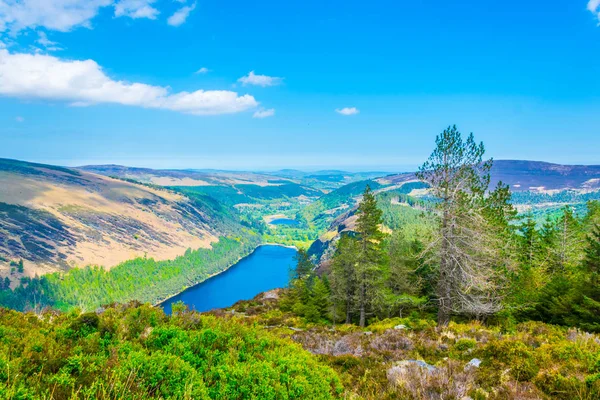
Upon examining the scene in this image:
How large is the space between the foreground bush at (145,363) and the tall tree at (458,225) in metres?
14.3

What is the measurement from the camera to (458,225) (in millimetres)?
18859

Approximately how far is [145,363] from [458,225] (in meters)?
17.9

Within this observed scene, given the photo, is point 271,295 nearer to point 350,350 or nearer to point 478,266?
point 478,266

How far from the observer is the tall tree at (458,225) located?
19.0 m

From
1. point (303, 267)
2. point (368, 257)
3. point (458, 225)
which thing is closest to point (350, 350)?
point (458, 225)

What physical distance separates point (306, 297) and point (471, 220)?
2704 cm

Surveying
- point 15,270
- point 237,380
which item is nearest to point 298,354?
point 237,380

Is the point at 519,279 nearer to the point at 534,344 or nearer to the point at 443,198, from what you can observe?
the point at 443,198

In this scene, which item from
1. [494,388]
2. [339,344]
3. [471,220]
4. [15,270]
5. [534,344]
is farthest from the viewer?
[15,270]

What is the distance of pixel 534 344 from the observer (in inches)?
405

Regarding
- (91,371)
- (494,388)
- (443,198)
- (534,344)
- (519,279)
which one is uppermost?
(443,198)

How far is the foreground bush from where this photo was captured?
16.9ft

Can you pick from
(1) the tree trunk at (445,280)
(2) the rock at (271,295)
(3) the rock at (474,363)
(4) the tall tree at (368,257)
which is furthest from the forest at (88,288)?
(3) the rock at (474,363)

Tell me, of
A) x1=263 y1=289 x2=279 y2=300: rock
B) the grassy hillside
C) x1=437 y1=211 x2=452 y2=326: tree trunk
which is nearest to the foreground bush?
the grassy hillside
